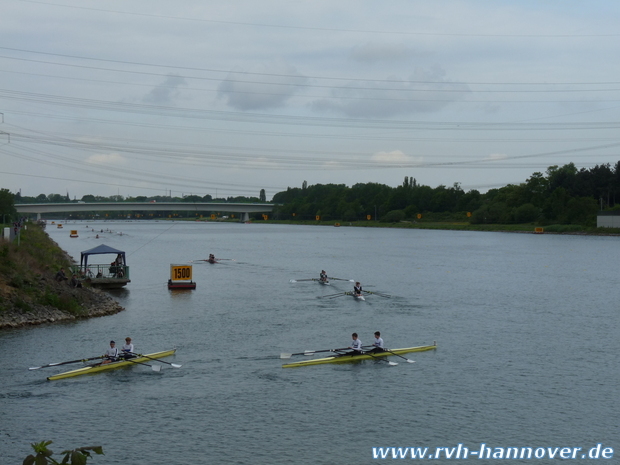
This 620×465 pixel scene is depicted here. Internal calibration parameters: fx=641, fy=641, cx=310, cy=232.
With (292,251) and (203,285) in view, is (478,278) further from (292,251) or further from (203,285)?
(292,251)

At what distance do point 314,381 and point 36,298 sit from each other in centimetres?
2052

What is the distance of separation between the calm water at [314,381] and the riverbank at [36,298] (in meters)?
1.23

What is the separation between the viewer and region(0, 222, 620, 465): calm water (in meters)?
22.1

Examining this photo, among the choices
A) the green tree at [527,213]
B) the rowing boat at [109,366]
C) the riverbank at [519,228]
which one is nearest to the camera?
the rowing boat at [109,366]

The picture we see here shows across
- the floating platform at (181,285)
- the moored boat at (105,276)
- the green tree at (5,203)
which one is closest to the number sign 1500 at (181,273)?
the floating platform at (181,285)

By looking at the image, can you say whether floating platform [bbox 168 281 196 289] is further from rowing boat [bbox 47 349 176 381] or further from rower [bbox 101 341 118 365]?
rower [bbox 101 341 118 365]

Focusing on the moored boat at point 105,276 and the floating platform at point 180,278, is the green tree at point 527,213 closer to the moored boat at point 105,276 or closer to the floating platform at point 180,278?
the floating platform at point 180,278

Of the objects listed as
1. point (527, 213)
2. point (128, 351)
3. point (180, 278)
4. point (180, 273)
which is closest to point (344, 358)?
point (128, 351)

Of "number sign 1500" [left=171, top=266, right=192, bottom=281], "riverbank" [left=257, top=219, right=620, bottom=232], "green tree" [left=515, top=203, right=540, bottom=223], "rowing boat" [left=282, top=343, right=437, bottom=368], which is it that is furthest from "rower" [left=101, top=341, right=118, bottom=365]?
"green tree" [left=515, top=203, right=540, bottom=223]

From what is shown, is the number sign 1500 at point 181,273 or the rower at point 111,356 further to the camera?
the number sign 1500 at point 181,273

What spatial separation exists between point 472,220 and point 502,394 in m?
157

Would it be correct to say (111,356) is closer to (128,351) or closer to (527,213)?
(128,351)

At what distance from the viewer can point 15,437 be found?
21.7 metres

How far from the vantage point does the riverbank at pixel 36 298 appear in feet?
121
